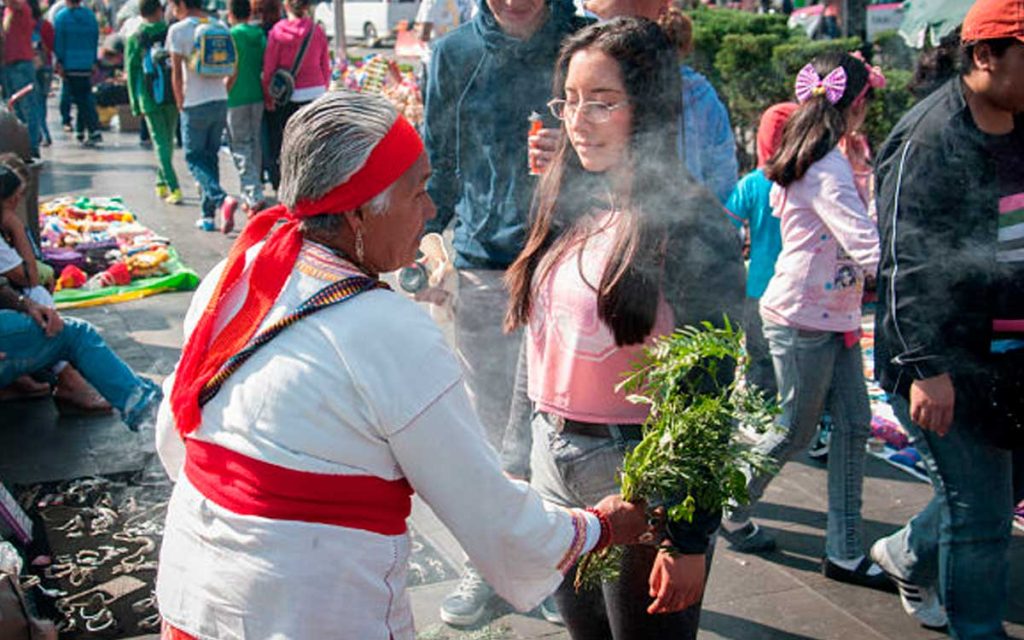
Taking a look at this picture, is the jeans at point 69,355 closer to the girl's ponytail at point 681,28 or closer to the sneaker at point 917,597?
the girl's ponytail at point 681,28

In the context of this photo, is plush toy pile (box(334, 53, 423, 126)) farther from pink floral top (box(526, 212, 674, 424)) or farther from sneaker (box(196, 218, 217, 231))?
pink floral top (box(526, 212, 674, 424))

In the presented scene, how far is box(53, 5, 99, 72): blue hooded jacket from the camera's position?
15273 millimetres

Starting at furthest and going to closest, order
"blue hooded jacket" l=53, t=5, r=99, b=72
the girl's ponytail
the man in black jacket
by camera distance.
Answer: "blue hooded jacket" l=53, t=5, r=99, b=72, the girl's ponytail, the man in black jacket

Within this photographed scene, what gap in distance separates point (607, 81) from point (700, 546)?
1.07 metres

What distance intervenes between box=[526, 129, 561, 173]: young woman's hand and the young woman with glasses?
397 millimetres

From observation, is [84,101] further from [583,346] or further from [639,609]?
[639,609]

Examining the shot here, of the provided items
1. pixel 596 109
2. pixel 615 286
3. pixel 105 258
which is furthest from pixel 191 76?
pixel 615 286

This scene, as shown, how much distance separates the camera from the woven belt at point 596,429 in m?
2.66

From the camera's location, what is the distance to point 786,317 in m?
4.27

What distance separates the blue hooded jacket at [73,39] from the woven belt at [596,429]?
1430 cm

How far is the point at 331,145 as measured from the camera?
1.95 metres

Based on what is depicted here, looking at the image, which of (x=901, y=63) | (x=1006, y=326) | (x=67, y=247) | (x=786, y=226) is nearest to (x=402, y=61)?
(x=901, y=63)

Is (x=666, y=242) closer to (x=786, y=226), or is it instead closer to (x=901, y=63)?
(x=786, y=226)

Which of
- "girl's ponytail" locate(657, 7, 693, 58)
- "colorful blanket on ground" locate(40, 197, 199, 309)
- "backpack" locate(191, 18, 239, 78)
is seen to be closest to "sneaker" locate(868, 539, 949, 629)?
"girl's ponytail" locate(657, 7, 693, 58)
